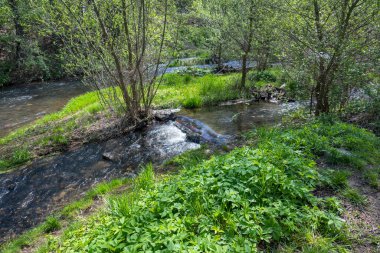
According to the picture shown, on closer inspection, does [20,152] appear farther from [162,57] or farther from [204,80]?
[204,80]

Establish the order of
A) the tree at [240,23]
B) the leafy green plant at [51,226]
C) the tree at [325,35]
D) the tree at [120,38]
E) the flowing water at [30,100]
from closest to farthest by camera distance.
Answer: the leafy green plant at [51,226], the tree at [325,35], the tree at [120,38], the tree at [240,23], the flowing water at [30,100]

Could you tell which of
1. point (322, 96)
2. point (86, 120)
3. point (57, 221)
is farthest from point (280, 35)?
point (57, 221)

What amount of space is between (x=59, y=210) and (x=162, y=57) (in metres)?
7.44

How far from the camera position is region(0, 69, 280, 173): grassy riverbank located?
977cm

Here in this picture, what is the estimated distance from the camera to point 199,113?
12758 mm

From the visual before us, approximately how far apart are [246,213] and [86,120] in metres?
9.85

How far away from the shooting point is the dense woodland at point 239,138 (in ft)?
11.7

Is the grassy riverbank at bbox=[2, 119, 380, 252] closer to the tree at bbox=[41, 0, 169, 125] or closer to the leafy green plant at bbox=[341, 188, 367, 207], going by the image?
the leafy green plant at bbox=[341, 188, 367, 207]

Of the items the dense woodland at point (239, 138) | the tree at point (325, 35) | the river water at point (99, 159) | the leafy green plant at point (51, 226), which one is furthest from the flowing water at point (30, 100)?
the tree at point (325, 35)

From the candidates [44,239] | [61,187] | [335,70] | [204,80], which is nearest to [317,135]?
[335,70]

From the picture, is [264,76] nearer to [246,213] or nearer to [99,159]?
[99,159]

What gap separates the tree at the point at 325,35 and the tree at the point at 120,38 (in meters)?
4.32

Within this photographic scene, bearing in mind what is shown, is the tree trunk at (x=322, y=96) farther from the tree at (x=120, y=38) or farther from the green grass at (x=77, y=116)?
the green grass at (x=77, y=116)

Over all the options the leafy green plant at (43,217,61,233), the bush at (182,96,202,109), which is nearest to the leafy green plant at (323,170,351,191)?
the leafy green plant at (43,217,61,233)
